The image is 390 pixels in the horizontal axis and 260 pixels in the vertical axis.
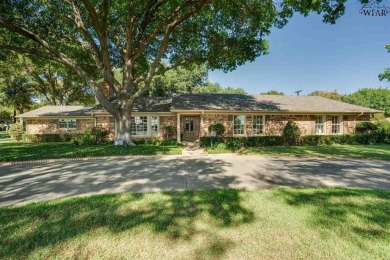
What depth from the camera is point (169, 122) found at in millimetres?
18484

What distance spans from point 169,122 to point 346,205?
15.5m

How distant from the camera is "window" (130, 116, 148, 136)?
59.9ft

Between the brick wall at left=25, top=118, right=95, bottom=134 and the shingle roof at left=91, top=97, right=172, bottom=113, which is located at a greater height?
the shingle roof at left=91, top=97, right=172, bottom=113

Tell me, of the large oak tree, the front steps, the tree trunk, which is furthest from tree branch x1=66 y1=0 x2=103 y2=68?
the front steps

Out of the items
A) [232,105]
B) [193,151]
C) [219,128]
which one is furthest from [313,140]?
[193,151]

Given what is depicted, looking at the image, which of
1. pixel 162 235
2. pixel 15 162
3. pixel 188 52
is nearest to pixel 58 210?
pixel 162 235

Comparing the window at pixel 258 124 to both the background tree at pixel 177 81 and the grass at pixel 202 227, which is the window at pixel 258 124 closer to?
the grass at pixel 202 227

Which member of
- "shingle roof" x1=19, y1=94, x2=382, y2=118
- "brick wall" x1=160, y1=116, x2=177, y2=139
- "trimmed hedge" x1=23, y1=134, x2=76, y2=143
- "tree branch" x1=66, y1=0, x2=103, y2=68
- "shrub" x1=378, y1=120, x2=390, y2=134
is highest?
"tree branch" x1=66, y1=0, x2=103, y2=68

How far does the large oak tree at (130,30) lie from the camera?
36.1 ft

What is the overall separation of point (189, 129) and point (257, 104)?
669 cm

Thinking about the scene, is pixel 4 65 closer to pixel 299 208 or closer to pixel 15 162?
pixel 15 162

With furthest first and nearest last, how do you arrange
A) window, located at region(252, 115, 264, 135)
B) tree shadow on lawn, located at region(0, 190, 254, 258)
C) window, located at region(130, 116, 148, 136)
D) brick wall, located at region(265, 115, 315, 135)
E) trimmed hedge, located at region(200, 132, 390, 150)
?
window, located at region(130, 116, 148, 136)
brick wall, located at region(265, 115, 315, 135)
window, located at region(252, 115, 264, 135)
trimmed hedge, located at region(200, 132, 390, 150)
tree shadow on lawn, located at region(0, 190, 254, 258)

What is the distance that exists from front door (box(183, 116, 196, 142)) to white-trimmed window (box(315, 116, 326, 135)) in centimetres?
1120

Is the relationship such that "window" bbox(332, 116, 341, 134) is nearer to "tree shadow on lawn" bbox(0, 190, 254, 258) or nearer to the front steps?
the front steps
